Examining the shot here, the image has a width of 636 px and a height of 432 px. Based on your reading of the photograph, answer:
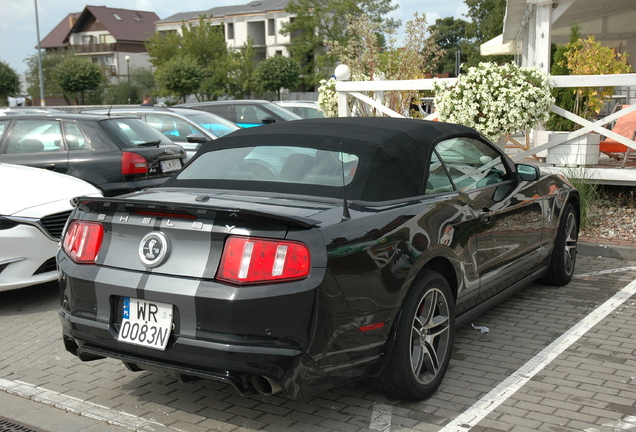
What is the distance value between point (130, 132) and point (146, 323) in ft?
19.0

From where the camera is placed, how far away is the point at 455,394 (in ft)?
14.7

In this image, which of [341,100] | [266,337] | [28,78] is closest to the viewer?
[266,337]

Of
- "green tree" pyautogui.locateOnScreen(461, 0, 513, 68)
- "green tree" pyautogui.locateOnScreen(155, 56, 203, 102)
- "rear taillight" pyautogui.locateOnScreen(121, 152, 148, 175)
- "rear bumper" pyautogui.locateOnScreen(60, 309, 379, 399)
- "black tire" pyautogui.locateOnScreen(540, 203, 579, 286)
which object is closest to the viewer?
"rear bumper" pyautogui.locateOnScreen(60, 309, 379, 399)

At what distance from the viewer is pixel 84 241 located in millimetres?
4164

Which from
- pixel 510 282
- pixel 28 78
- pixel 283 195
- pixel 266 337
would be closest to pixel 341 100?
pixel 510 282

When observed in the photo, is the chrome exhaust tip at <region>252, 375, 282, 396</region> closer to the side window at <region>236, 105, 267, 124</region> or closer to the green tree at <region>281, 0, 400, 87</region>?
the side window at <region>236, 105, 267, 124</region>

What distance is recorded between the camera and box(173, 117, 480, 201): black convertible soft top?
4.43 metres

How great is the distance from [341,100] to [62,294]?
7.79 m

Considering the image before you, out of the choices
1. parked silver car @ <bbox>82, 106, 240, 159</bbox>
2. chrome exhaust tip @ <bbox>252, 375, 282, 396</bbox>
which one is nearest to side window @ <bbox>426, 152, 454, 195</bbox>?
chrome exhaust tip @ <bbox>252, 375, 282, 396</bbox>

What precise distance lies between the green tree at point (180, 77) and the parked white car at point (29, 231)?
52.8 meters

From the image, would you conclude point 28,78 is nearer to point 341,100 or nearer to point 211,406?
point 341,100

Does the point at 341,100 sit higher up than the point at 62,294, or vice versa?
the point at 341,100

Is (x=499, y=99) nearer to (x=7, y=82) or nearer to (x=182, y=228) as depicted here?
(x=182, y=228)

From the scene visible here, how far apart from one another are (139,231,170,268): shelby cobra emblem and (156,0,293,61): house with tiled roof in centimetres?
7717
